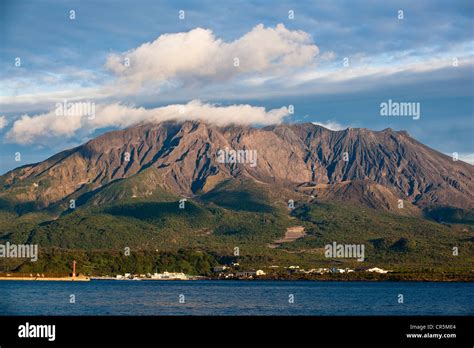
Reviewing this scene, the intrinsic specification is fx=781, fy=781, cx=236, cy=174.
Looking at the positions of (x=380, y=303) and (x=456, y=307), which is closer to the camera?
(x=456, y=307)
